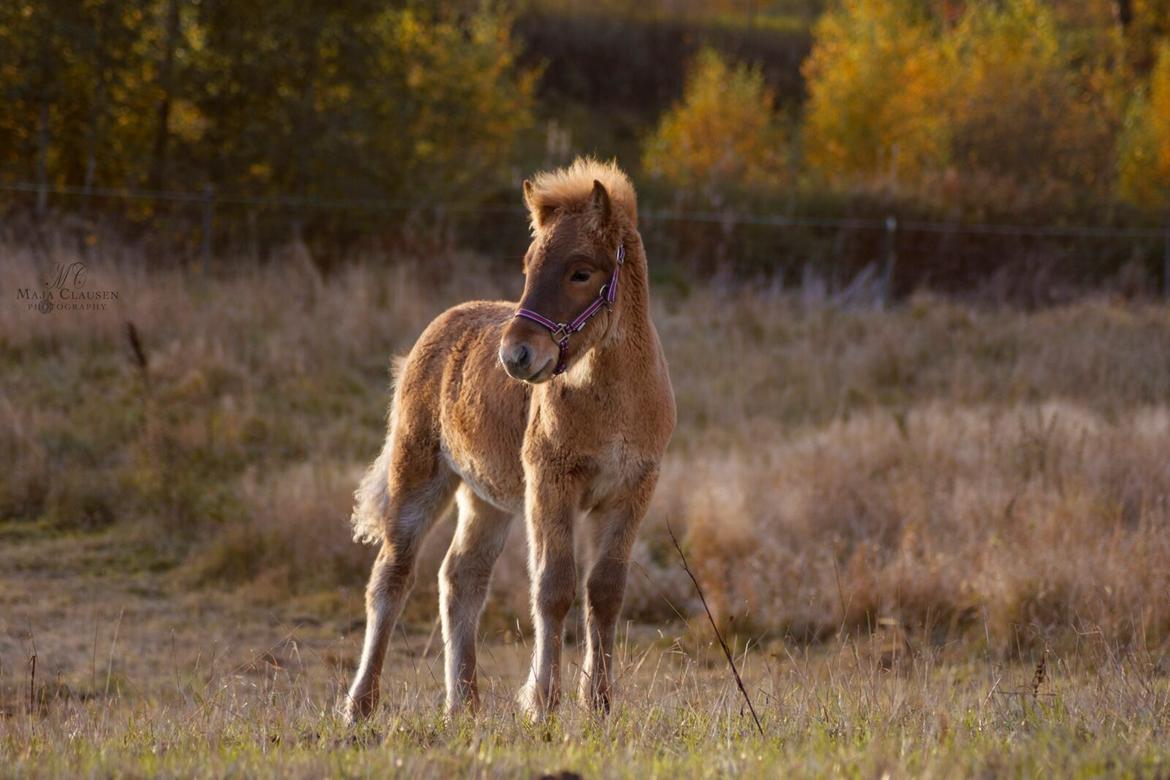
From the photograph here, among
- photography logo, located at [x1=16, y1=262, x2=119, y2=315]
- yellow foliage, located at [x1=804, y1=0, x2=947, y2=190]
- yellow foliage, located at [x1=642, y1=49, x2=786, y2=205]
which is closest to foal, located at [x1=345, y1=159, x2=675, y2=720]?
photography logo, located at [x1=16, y1=262, x2=119, y2=315]

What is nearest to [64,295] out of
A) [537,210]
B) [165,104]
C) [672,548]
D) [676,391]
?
[165,104]

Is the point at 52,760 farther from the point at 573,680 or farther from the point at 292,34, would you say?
the point at 292,34

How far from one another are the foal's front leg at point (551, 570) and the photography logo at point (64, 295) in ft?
39.3

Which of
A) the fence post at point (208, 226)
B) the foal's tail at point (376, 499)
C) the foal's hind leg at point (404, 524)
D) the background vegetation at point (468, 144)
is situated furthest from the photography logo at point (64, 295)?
the foal's hind leg at point (404, 524)

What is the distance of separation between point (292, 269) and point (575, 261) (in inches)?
564

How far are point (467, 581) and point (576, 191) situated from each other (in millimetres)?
2278

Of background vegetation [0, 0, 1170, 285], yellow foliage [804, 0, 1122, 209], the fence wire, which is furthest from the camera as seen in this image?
yellow foliage [804, 0, 1122, 209]

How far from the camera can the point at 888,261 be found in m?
23.3

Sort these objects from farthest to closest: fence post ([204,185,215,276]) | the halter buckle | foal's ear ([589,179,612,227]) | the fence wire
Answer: the fence wire
fence post ([204,185,215,276])
foal's ear ([589,179,612,227])
the halter buckle

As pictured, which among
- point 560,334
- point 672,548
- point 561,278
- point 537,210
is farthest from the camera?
point 672,548

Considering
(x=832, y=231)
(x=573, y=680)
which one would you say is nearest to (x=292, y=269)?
(x=832, y=231)

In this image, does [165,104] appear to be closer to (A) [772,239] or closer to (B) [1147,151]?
(A) [772,239]

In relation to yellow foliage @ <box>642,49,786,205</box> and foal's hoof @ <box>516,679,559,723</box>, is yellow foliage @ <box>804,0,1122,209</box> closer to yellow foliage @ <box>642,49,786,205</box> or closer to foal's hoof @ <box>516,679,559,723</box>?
yellow foliage @ <box>642,49,786,205</box>

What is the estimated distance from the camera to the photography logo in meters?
16.2
